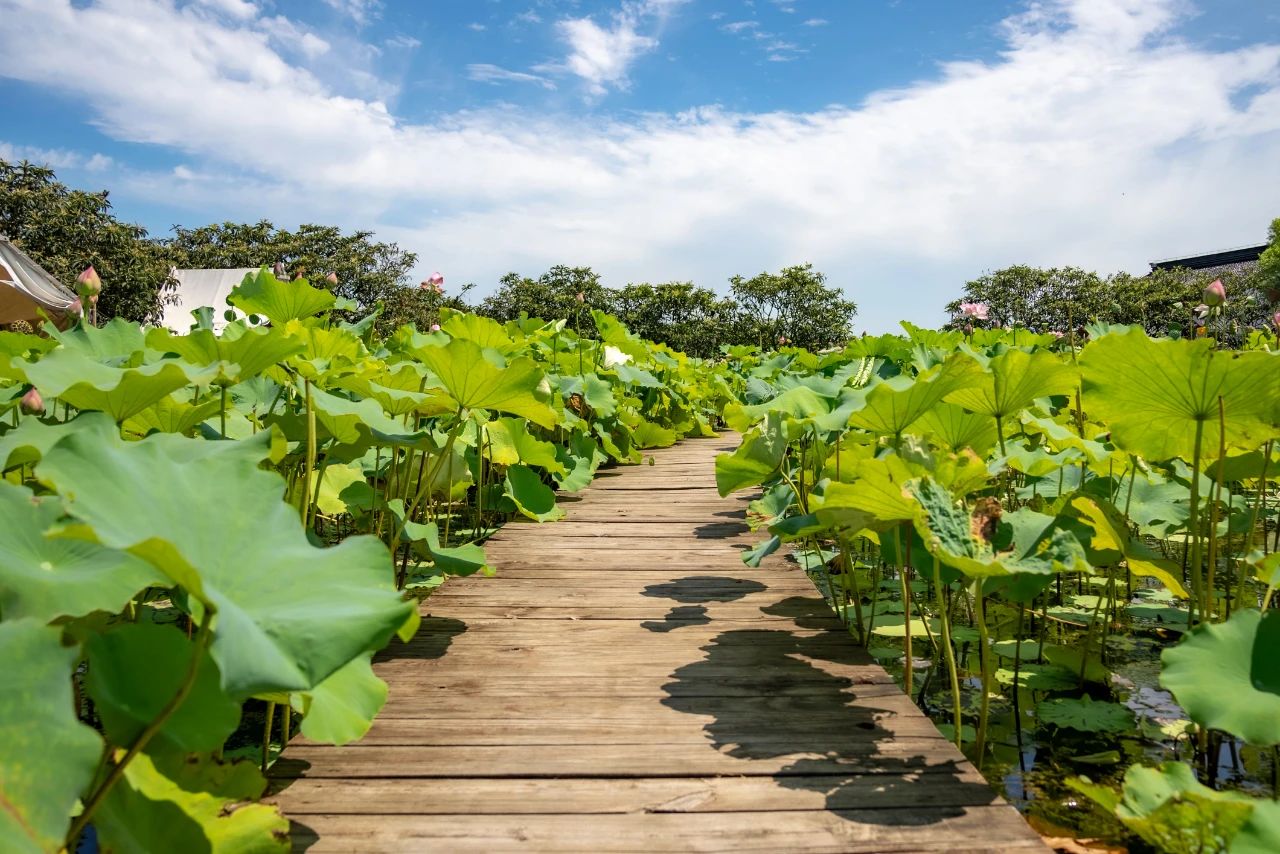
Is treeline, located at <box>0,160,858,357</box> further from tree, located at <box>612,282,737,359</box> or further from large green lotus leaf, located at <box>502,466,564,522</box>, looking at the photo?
large green lotus leaf, located at <box>502,466,564,522</box>

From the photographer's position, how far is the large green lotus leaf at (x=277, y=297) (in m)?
2.27

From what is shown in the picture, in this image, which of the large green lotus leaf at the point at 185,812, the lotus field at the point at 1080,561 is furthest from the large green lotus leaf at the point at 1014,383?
the large green lotus leaf at the point at 185,812

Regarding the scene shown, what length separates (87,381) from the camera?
1.15 m

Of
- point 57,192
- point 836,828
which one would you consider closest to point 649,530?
point 836,828

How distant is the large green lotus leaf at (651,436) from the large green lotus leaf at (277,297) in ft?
9.49

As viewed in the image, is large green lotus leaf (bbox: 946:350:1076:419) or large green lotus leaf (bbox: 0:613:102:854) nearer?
large green lotus leaf (bbox: 0:613:102:854)

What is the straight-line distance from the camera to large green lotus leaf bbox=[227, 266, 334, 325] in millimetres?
2266

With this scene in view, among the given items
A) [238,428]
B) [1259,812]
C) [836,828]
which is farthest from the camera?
[238,428]

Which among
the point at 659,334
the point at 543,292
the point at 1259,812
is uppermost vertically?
the point at 543,292

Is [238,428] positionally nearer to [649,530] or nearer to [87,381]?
[87,381]

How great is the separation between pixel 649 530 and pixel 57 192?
1925cm

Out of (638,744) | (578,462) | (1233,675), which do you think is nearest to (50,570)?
(638,744)

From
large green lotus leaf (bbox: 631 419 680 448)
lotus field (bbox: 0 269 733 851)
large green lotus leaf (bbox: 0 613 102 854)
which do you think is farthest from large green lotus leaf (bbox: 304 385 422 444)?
A: large green lotus leaf (bbox: 631 419 680 448)

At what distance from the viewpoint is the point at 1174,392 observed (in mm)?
1394
